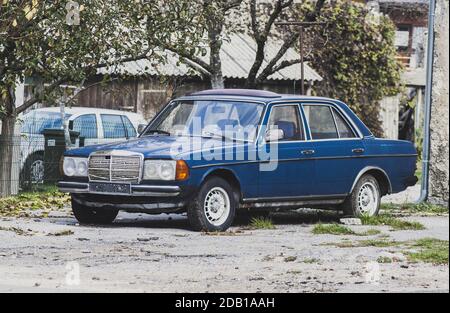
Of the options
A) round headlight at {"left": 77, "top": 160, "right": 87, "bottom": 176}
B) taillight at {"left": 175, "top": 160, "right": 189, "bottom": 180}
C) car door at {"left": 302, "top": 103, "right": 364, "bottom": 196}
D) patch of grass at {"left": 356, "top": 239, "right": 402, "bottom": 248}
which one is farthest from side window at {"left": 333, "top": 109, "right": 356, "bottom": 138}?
round headlight at {"left": 77, "top": 160, "right": 87, "bottom": 176}

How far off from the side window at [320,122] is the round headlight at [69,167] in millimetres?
3099

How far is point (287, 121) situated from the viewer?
634 inches

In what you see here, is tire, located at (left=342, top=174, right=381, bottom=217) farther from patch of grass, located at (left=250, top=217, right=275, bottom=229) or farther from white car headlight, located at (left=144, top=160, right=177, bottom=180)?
white car headlight, located at (left=144, top=160, right=177, bottom=180)

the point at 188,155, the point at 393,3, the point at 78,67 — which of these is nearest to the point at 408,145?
the point at 188,155

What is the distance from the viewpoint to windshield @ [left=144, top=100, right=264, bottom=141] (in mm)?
15586

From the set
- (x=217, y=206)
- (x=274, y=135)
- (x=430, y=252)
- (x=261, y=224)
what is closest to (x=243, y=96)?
(x=274, y=135)

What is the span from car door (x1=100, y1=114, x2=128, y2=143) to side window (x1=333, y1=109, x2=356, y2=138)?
949cm

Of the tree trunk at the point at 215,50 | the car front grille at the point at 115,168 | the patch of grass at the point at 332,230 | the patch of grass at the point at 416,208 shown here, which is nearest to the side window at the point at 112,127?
the tree trunk at the point at 215,50

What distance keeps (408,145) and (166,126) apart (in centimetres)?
363

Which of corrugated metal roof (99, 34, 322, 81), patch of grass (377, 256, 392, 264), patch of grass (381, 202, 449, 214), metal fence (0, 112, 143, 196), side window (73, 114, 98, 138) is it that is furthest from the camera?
corrugated metal roof (99, 34, 322, 81)

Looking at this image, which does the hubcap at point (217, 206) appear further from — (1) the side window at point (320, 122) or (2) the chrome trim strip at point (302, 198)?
(1) the side window at point (320, 122)

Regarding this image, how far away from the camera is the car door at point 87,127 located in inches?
993

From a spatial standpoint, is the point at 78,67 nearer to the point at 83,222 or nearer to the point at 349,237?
the point at 83,222

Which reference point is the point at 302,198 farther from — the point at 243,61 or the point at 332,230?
the point at 243,61
